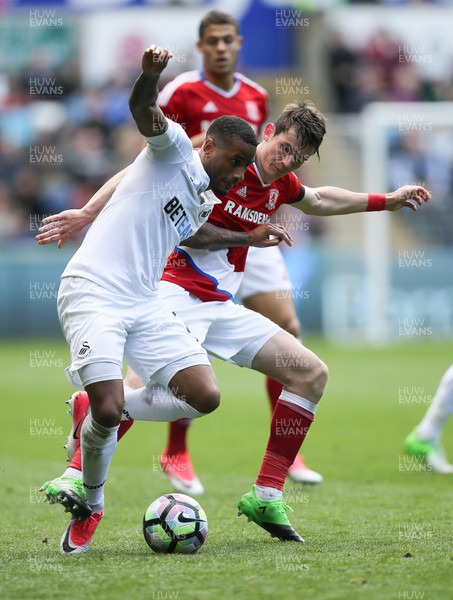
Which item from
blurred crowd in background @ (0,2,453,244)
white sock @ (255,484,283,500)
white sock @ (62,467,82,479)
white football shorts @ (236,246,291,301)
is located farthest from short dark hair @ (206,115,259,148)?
blurred crowd in background @ (0,2,453,244)

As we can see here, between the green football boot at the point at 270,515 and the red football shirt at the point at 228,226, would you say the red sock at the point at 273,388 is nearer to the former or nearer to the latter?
the red football shirt at the point at 228,226

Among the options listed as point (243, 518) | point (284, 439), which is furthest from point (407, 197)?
point (243, 518)

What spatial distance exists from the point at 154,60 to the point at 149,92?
0.50 ft

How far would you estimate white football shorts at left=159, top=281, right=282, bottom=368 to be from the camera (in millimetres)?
5988

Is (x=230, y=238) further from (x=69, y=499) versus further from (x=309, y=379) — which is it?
(x=69, y=499)

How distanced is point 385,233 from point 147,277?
1370 cm

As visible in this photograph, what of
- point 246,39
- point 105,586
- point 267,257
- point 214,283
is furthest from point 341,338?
point 105,586

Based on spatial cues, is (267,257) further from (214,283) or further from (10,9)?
(10,9)

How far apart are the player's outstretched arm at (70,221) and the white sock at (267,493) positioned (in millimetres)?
1628

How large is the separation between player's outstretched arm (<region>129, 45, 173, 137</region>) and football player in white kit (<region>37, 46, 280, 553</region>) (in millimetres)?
121

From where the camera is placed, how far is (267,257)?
794 cm

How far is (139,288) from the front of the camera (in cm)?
550

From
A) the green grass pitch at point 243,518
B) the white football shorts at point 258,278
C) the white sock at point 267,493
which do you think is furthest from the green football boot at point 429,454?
the white sock at point 267,493

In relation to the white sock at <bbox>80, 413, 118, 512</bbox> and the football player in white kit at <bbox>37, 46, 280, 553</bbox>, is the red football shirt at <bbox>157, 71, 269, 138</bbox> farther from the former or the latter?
the white sock at <bbox>80, 413, 118, 512</bbox>
